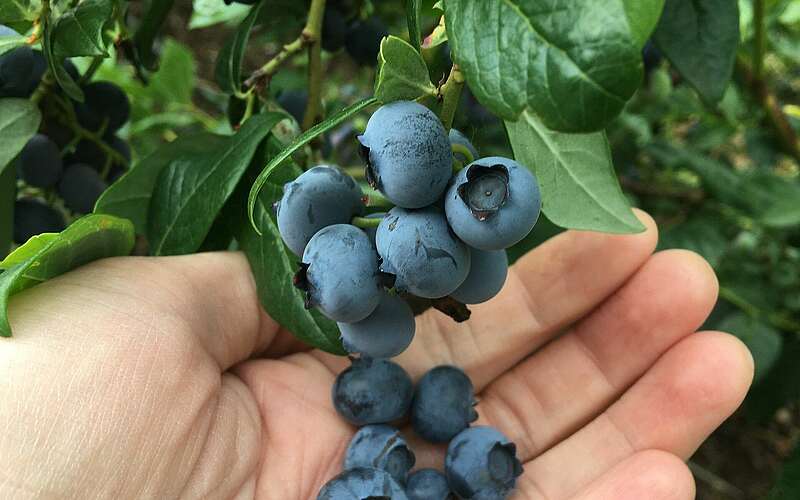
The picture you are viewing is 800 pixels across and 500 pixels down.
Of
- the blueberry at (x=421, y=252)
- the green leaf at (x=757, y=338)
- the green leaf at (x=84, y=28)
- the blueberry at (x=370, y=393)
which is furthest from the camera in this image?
the green leaf at (x=757, y=338)

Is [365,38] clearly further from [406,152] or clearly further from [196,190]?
[406,152]

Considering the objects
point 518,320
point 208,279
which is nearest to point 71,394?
point 208,279

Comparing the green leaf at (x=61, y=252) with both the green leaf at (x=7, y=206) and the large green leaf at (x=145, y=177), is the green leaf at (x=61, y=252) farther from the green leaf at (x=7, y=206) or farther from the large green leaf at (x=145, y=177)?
the green leaf at (x=7, y=206)

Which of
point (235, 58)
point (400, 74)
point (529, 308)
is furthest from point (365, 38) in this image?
point (400, 74)

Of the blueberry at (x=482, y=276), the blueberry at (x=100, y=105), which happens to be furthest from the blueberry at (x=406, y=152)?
the blueberry at (x=100, y=105)

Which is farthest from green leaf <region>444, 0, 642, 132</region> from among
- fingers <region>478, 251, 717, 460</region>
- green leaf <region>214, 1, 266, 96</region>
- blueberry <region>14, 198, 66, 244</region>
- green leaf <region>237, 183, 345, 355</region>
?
blueberry <region>14, 198, 66, 244</region>
